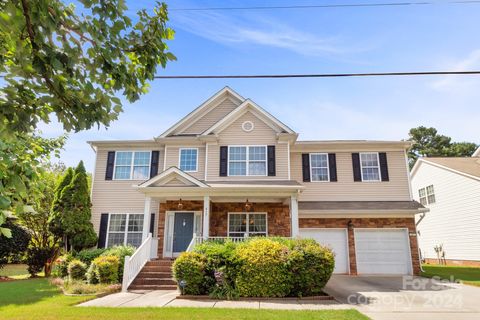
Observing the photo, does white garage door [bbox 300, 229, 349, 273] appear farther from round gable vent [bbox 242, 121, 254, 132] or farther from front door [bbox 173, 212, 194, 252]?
round gable vent [bbox 242, 121, 254, 132]

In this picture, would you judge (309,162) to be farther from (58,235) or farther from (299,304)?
(58,235)

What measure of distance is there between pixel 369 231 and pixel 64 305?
44.5ft

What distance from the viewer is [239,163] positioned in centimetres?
1498

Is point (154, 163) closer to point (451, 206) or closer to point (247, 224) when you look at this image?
point (247, 224)

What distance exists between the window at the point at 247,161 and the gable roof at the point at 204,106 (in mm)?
3213

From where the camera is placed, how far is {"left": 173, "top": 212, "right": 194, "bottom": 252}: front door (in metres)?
14.5

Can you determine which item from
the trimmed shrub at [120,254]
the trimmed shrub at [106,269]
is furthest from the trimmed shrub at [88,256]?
the trimmed shrub at [106,269]

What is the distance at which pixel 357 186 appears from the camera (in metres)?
15.9

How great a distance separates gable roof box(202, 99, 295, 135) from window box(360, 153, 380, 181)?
16.3 feet

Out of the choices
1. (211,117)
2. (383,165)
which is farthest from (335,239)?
(211,117)

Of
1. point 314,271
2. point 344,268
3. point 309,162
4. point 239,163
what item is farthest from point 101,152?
point 344,268

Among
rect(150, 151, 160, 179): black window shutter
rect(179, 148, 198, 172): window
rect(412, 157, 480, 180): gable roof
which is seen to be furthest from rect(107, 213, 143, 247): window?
rect(412, 157, 480, 180): gable roof

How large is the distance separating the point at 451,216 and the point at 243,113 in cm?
1560

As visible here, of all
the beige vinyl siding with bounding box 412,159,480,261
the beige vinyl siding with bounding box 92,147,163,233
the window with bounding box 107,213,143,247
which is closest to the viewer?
the window with bounding box 107,213,143,247
